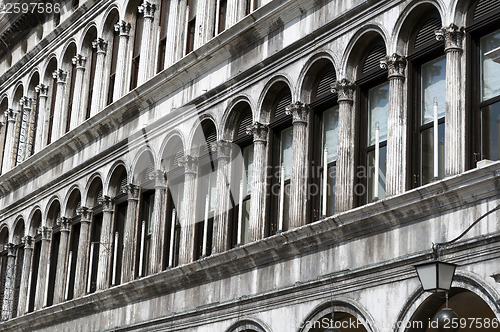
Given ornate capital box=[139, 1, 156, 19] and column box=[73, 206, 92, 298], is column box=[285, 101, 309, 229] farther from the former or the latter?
column box=[73, 206, 92, 298]

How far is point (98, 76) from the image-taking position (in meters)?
29.0

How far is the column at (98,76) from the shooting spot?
28578 mm

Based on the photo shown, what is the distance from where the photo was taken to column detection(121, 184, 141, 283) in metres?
24.8

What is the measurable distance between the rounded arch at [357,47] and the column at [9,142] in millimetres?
18378

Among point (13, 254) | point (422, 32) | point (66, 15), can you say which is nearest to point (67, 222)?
point (13, 254)

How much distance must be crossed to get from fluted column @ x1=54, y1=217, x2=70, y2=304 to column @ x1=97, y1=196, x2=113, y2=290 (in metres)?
2.17

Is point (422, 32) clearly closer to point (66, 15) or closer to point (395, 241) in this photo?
point (395, 241)

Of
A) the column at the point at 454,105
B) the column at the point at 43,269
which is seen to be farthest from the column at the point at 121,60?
the column at the point at 454,105

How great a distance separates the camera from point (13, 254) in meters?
32.1

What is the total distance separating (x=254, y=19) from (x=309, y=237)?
5.34m

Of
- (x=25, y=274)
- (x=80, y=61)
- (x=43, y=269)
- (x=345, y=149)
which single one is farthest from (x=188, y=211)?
(x=25, y=274)

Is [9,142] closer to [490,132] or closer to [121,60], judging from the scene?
[121,60]

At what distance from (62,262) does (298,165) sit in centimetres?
1094

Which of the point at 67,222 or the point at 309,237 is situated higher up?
the point at 67,222
